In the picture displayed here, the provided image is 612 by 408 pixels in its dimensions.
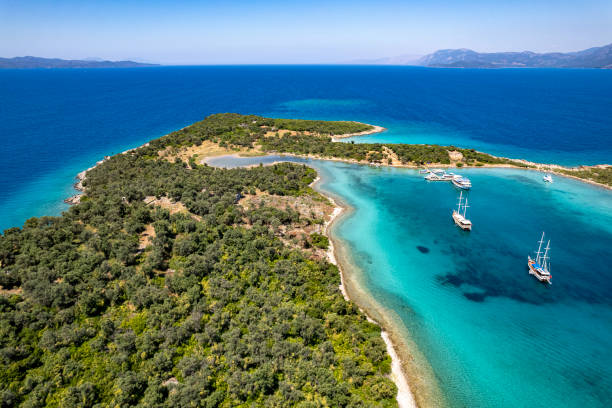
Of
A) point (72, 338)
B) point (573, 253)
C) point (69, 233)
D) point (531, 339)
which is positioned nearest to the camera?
point (72, 338)

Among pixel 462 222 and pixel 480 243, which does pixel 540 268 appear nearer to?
pixel 480 243

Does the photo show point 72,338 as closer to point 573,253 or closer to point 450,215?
point 450,215

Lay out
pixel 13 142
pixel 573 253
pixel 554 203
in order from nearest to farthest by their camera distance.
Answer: pixel 573 253 → pixel 554 203 → pixel 13 142

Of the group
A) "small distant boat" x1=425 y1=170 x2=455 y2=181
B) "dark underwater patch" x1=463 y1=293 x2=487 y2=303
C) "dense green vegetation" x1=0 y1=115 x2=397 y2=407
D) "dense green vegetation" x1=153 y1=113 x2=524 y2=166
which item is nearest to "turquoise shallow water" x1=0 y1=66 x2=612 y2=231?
"dense green vegetation" x1=153 y1=113 x2=524 y2=166

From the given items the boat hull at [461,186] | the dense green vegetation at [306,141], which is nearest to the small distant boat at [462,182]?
the boat hull at [461,186]

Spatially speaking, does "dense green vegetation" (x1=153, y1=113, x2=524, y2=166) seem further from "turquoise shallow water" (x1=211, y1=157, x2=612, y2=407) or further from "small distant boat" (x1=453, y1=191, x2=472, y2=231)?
"small distant boat" (x1=453, y1=191, x2=472, y2=231)

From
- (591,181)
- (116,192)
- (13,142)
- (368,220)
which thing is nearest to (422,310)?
(368,220)

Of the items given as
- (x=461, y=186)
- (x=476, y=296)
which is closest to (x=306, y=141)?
(x=461, y=186)
